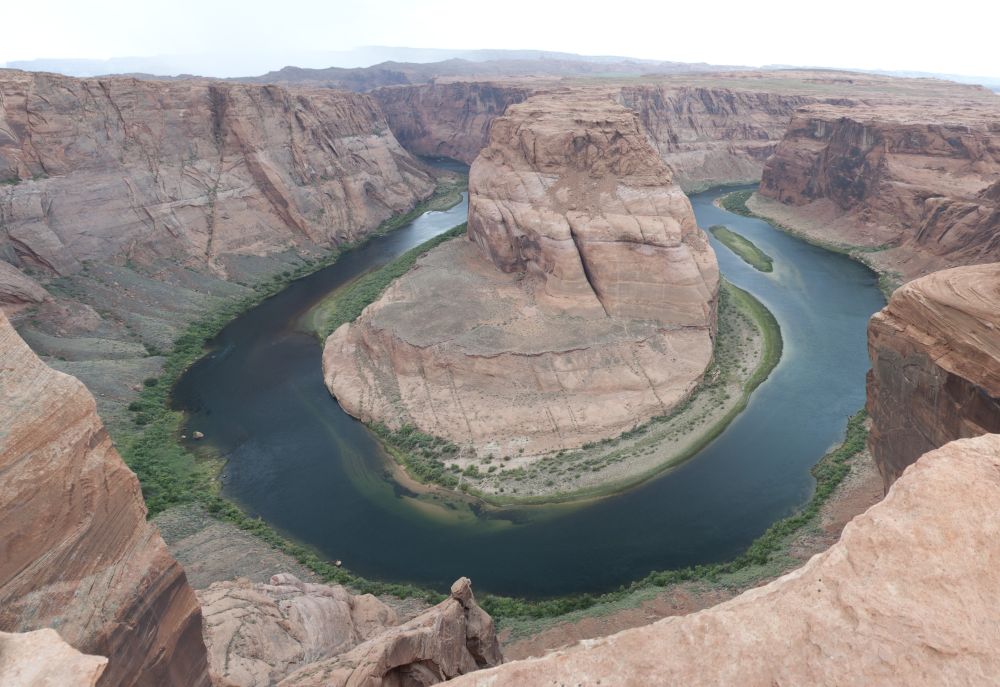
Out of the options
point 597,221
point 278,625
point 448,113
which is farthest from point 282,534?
point 448,113

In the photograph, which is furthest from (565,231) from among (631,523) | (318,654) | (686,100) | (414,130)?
(414,130)

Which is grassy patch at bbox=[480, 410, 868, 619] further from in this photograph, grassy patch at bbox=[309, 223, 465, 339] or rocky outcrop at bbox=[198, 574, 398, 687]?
grassy patch at bbox=[309, 223, 465, 339]

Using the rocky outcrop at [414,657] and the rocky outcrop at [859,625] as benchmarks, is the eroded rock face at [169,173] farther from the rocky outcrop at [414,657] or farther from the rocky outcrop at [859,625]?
the rocky outcrop at [859,625]

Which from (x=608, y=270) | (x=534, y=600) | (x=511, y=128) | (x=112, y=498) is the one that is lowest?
(x=534, y=600)

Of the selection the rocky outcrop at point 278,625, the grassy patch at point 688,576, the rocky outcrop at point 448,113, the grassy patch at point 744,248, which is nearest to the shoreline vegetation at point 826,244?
the grassy patch at point 744,248

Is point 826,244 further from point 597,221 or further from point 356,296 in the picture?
point 356,296

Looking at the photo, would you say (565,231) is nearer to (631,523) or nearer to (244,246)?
(631,523)

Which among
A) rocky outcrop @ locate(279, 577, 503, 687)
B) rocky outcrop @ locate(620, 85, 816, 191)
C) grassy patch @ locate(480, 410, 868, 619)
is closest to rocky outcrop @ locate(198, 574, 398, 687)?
rocky outcrop @ locate(279, 577, 503, 687)
